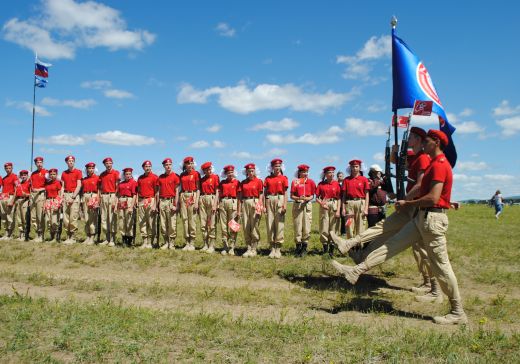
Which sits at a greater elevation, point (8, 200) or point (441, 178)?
point (441, 178)

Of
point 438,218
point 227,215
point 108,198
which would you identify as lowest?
point 227,215

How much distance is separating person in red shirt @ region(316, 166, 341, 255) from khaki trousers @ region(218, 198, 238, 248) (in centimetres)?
232

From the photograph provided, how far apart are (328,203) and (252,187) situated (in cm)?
210

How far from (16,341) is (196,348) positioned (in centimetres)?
202

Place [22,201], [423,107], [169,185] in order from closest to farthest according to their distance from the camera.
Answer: [423,107]
[169,185]
[22,201]

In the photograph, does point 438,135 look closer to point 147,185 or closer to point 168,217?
point 168,217

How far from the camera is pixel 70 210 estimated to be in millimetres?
13742

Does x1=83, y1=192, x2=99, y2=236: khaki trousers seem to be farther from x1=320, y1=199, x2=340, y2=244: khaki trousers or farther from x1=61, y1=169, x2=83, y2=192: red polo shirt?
x1=320, y1=199, x2=340, y2=244: khaki trousers

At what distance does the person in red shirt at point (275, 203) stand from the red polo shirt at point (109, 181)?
15.4 ft

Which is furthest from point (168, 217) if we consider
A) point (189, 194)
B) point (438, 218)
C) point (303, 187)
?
point (438, 218)

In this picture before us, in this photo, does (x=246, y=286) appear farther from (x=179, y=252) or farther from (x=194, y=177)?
(x=194, y=177)

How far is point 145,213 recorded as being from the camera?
12883 millimetres

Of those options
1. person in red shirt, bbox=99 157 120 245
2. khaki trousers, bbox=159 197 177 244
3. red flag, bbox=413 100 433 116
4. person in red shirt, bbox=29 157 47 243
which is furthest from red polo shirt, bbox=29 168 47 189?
red flag, bbox=413 100 433 116

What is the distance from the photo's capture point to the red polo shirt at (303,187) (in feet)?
39.4
